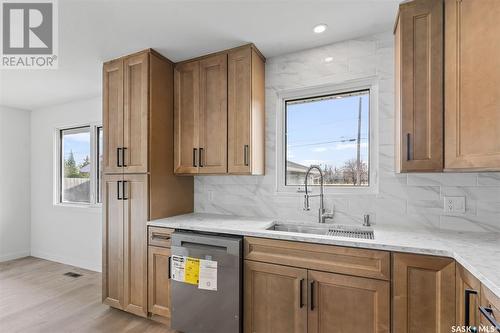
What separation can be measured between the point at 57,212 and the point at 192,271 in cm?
322

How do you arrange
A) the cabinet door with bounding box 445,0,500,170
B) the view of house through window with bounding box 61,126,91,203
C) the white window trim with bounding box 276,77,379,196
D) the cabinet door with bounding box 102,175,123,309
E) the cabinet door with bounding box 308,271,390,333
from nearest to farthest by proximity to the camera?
the cabinet door with bounding box 445,0,500,170 < the cabinet door with bounding box 308,271,390,333 < the white window trim with bounding box 276,77,379,196 < the cabinet door with bounding box 102,175,123,309 < the view of house through window with bounding box 61,126,91,203

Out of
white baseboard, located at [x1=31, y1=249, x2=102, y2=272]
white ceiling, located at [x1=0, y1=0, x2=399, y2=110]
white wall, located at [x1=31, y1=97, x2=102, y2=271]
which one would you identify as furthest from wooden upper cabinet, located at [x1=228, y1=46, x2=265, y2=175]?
white baseboard, located at [x1=31, y1=249, x2=102, y2=272]

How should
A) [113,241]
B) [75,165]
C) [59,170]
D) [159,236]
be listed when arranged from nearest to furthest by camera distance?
[159,236]
[113,241]
[75,165]
[59,170]

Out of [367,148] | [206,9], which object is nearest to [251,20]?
[206,9]

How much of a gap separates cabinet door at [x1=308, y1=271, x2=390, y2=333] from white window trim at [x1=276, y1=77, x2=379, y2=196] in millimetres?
812

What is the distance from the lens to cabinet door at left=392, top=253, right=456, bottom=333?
130cm

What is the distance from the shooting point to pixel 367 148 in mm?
2145

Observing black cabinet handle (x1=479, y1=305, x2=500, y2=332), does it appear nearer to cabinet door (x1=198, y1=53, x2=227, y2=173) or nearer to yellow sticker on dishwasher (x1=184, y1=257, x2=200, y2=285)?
yellow sticker on dishwasher (x1=184, y1=257, x2=200, y2=285)

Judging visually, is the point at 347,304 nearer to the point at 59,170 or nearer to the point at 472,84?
the point at 472,84

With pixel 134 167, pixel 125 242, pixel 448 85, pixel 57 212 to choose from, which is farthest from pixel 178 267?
pixel 57 212

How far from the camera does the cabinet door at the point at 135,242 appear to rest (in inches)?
87.7

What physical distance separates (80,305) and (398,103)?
11.2ft

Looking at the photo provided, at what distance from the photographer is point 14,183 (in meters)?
4.07

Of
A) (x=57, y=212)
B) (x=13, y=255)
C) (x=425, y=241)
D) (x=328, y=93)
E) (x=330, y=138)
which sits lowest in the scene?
(x=13, y=255)
